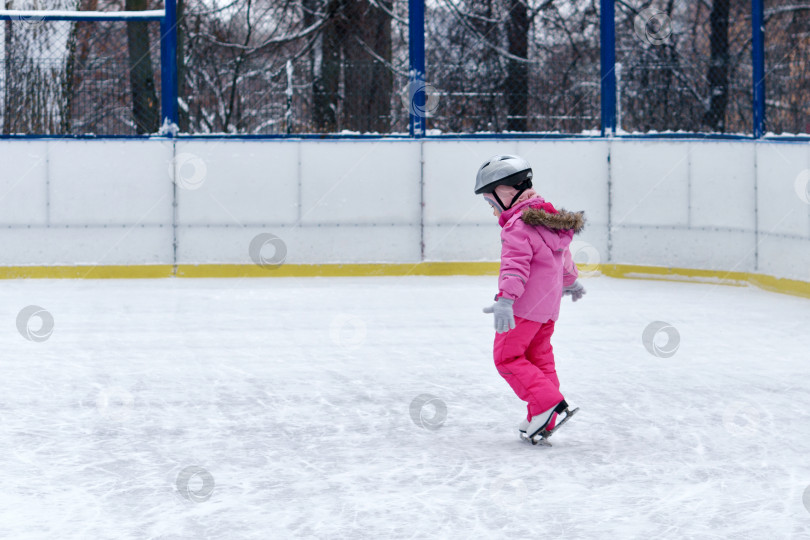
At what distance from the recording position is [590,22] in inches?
703

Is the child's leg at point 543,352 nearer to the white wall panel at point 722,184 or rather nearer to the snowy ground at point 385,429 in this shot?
the snowy ground at point 385,429

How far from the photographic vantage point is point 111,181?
39.2 feet

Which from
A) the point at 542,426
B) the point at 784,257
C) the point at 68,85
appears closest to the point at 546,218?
the point at 542,426

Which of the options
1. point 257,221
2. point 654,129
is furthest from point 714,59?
point 257,221

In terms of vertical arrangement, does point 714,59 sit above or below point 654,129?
above

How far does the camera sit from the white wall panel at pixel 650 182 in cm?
1175

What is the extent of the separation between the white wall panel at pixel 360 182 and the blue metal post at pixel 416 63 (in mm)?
221

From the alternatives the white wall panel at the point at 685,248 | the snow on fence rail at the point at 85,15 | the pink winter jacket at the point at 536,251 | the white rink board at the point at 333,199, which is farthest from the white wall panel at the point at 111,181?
the pink winter jacket at the point at 536,251

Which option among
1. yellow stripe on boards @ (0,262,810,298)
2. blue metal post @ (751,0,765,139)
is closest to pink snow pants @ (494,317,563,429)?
yellow stripe on boards @ (0,262,810,298)

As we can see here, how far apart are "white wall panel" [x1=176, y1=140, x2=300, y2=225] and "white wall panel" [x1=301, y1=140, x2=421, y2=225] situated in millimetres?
180

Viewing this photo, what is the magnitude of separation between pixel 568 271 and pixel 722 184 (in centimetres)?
681

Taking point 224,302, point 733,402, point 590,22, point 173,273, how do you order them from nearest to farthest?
point 733,402 < point 224,302 < point 173,273 < point 590,22

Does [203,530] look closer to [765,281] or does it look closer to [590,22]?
[765,281]

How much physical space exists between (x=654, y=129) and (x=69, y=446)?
359 inches
